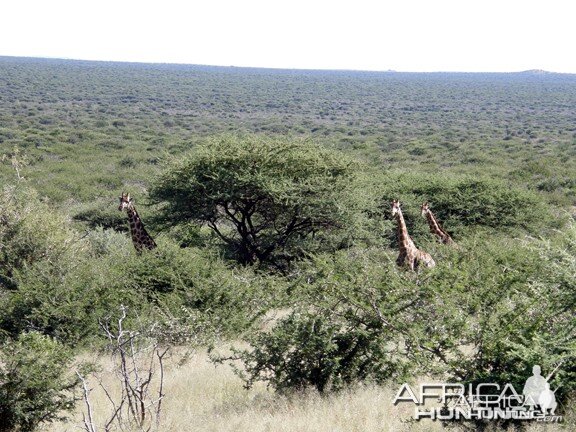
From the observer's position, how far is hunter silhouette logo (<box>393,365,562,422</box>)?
592 centimetres

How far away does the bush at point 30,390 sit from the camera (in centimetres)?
747

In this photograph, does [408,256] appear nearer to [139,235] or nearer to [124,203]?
[139,235]

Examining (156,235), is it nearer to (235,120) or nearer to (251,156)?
(251,156)

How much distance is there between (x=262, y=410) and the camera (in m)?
7.38

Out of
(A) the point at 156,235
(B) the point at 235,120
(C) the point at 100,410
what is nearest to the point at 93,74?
(B) the point at 235,120

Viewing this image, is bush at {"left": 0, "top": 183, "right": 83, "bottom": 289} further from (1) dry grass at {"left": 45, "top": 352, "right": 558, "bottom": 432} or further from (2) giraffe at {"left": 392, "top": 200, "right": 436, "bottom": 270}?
(2) giraffe at {"left": 392, "top": 200, "right": 436, "bottom": 270}

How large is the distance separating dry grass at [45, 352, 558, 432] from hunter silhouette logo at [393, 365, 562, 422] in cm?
12

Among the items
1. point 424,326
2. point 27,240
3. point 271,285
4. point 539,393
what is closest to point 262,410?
point 424,326

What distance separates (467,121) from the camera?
290 feet

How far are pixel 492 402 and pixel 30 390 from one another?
447 centimetres

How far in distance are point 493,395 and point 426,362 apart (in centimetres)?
88

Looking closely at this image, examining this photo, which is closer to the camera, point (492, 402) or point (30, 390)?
point (492, 402)

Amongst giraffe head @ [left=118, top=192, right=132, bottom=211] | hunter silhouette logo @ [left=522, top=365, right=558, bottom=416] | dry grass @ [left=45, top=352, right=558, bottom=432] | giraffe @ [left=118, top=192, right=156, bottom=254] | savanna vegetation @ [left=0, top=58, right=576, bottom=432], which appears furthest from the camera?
giraffe head @ [left=118, top=192, right=132, bottom=211]

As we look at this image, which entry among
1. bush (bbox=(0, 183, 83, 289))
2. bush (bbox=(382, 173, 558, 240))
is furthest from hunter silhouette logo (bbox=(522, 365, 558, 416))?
bush (bbox=(382, 173, 558, 240))
